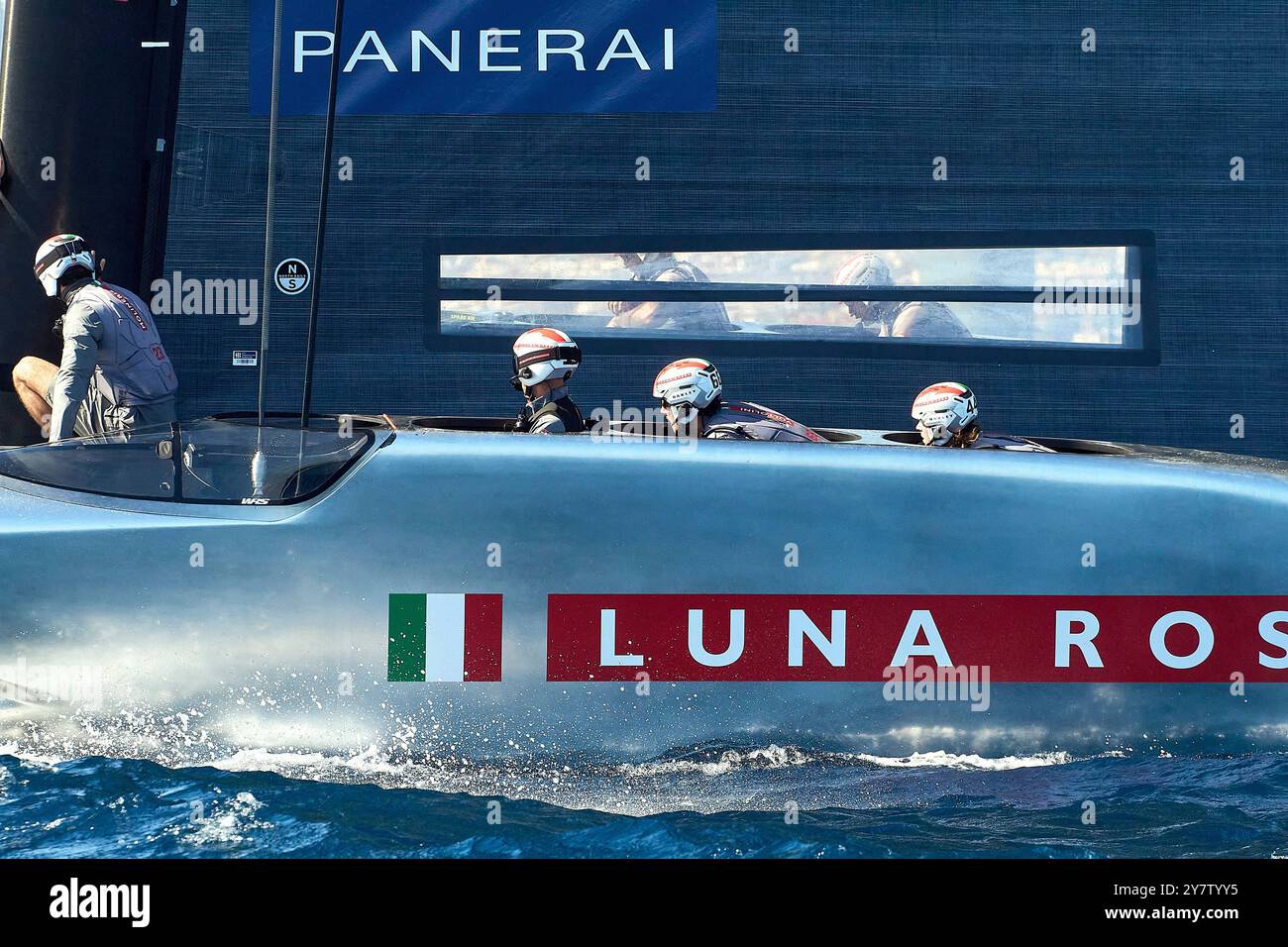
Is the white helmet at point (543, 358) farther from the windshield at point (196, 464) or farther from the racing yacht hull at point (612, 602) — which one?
the racing yacht hull at point (612, 602)

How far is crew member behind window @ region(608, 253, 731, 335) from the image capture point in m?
6.29

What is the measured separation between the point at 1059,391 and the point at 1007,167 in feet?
3.49

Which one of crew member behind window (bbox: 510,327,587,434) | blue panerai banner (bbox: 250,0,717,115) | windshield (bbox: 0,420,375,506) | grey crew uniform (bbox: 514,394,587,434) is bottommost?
windshield (bbox: 0,420,375,506)

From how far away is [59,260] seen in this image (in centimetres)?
445

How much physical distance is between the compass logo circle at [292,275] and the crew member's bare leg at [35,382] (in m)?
1.40

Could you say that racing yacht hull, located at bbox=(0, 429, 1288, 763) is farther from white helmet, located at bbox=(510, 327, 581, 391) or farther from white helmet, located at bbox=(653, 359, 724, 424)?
white helmet, located at bbox=(510, 327, 581, 391)

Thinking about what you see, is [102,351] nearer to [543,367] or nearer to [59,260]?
[59,260]

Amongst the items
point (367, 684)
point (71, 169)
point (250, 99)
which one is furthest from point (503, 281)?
point (367, 684)

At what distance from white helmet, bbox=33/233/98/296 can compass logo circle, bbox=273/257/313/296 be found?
6.04ft

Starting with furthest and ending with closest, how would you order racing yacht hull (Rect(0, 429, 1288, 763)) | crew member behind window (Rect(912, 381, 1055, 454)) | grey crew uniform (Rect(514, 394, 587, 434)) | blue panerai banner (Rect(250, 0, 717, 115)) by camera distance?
blue panerai banner (Rect(250, 0, 717, 115))
crew member behind window (Rect(912, 381, 1055, 454))
grey crew uniform (Rect(514, 394, 587, 434))
racing yacht hull (Rect(0, 429, 1288, 763))

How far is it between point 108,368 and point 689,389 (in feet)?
6.58

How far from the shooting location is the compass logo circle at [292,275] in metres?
6.32

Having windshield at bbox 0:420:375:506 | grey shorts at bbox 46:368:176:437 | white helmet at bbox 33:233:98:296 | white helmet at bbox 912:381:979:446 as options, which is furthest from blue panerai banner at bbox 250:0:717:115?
windshield at bbox 0:420:375:506

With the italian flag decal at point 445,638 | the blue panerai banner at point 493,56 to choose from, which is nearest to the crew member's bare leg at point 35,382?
the blue panerai banner at point 493,56
